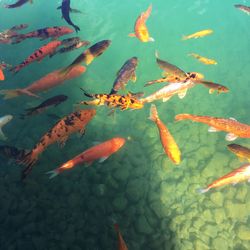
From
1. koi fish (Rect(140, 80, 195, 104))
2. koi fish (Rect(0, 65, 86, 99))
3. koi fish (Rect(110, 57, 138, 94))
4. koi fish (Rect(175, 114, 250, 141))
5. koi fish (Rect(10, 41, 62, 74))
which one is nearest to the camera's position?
koi fish (Rect(175, 114, 250, 141))

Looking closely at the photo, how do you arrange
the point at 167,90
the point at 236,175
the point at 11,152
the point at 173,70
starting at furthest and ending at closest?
1. the point at 11,152
2. the point at 173,70
3. the point at 167,90
4. the point at 236,175

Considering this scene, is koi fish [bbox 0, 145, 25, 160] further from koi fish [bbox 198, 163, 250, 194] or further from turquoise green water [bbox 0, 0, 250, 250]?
koi fish [bbox 198, 163, 250, 194]

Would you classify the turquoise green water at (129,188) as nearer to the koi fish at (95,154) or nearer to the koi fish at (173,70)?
the koi fish at (95,154)

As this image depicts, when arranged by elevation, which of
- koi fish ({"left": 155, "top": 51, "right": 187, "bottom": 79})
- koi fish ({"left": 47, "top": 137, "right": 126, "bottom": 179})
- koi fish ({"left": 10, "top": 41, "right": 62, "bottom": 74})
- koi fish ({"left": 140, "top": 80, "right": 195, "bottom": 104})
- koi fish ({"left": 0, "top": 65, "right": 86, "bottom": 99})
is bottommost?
koi fish ({"left": 47, "top": 137, "right": 126, "bottom": 179})

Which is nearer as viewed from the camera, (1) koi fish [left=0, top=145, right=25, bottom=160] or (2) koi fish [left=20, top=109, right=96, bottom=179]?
(2) koi fish [left=20, top=109, right=96, bottom=179]

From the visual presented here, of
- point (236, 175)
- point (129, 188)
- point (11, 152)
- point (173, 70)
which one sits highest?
point (173, 70)

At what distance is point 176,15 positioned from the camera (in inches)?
810

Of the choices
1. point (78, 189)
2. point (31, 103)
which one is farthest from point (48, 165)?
point (31, 103)

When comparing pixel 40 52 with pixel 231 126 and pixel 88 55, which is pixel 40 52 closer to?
pixel 88 55

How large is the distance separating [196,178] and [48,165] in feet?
11.0

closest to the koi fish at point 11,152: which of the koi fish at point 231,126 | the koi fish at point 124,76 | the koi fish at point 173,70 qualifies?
the koi fish at point 124,76

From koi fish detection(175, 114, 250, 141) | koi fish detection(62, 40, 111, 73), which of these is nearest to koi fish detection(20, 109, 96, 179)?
koi fish detection(62, 40, 111, 73)

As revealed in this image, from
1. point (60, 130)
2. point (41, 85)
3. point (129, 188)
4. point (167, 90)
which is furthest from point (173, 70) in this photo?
point (41, 85)

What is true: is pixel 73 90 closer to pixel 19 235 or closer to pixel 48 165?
pixel 48 165
